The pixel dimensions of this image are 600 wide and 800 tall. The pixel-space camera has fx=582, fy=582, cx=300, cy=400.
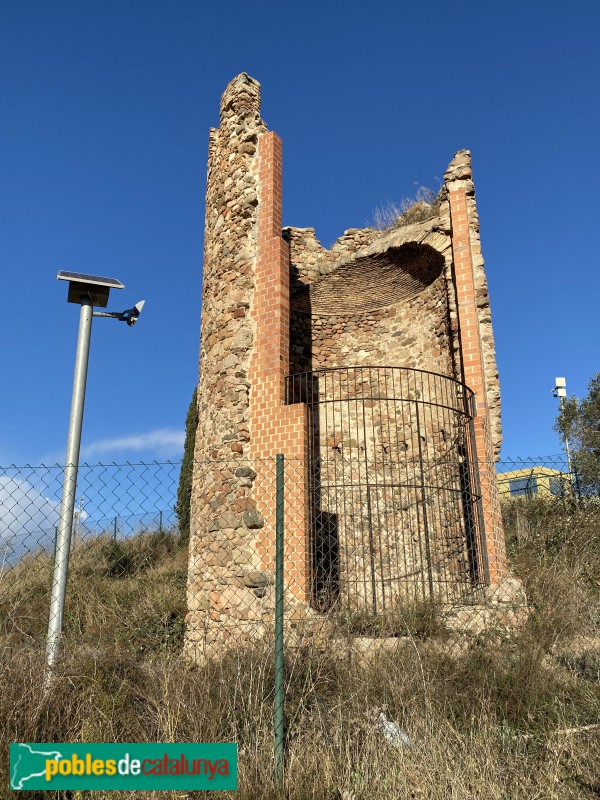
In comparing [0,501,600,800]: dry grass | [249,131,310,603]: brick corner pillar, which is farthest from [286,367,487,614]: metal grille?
[0,501,600,800]: dry grass

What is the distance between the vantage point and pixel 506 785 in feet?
11.2

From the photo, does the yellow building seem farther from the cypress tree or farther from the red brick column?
the cypress tree

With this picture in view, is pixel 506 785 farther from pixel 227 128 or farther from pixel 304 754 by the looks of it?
pixel 227 128

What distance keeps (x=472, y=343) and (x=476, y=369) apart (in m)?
0.41

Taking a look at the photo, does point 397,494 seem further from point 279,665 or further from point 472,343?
point 279,665

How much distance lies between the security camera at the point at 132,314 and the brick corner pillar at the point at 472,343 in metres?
4.41

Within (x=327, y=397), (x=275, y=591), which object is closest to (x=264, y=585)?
(x=275, y=591)

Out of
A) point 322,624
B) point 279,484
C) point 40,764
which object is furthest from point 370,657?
point 40,764

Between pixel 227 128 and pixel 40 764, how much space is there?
8740 millimetres

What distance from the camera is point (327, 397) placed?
429 inches

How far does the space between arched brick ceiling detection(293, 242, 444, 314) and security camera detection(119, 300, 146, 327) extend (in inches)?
244

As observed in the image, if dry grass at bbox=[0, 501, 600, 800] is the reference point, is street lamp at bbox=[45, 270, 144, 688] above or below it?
above

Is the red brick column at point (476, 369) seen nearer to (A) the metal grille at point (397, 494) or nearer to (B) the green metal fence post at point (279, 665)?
(A) the metal grille at point (397, 494)
